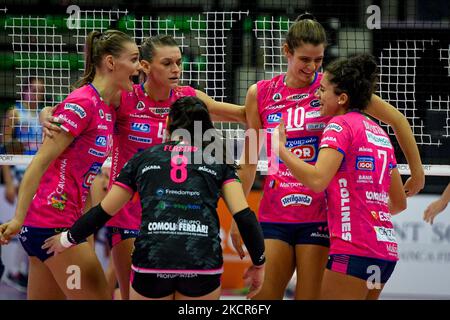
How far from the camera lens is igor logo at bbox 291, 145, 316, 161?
5.54 m

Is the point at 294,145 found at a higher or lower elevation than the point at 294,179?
higher

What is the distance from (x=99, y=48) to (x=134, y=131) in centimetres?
62

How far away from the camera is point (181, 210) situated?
4.52 metres

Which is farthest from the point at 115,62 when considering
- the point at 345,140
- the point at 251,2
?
the point at 251,2

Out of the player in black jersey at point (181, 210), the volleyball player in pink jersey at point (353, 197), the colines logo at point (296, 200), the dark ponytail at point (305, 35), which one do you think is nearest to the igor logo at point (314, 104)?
the dark ponytail at point (305, 35)

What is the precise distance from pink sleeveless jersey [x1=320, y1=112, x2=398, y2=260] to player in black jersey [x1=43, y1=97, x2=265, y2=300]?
0.59 metres

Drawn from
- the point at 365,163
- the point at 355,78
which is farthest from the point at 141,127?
the point at 365,163

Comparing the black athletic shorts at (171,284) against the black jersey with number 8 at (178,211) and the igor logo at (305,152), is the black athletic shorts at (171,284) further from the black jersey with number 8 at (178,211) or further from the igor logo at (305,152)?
the igor logo at (305,152)

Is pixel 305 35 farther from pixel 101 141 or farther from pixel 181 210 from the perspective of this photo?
pixel 181 210

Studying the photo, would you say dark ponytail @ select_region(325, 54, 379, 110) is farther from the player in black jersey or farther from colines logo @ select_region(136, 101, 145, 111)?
colines logo @ select_region(136, 101, 145, 111)

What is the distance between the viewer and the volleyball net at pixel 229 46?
8.07 meters

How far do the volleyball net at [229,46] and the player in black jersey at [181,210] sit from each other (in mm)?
3020

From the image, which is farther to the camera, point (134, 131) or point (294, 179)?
point (134, 131)
